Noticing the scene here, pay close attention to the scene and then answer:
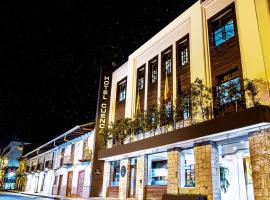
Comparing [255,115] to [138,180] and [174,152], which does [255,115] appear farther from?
[138,180]

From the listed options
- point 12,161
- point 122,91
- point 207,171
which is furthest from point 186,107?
point 12,161

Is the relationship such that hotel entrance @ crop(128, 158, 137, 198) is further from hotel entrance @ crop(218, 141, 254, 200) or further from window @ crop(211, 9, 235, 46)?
window @ crop(211, 9, 235, 46)

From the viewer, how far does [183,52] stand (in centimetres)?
1664

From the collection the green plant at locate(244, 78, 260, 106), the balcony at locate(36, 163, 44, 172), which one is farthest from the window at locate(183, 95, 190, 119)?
the balcony at locate(36, 163, 44, 172)

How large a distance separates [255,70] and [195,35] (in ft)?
15.8

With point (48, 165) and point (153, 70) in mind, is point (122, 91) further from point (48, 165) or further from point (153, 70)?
point (48, 165)

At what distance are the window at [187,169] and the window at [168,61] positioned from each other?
5422 millimetres

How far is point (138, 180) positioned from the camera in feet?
54.9

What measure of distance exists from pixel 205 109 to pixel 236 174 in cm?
340

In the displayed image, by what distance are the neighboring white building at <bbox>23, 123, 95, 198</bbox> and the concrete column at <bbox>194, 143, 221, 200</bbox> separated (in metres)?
11.2

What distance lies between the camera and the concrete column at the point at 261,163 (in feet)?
32.4

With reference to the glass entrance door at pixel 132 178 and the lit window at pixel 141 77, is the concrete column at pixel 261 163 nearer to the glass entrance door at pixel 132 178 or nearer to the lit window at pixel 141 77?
the glass entrance door at pixel 132 178

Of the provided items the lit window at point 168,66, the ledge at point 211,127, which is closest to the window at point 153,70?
the lit window at point 168,66

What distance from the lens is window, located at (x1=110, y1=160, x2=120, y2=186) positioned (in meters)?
19.8
